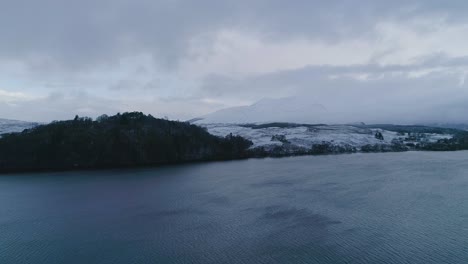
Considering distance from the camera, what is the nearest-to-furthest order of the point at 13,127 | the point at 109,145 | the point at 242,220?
the point at 242,220, the point at 109,145, the point at 13,127

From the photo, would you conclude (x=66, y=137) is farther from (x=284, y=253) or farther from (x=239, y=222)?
(x=284, y=253)

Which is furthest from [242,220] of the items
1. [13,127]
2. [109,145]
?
[13,127]

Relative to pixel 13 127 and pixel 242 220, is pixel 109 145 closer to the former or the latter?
pixel 242 220

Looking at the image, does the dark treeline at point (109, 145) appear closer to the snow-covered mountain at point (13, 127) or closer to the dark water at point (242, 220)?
the dark water at point (242, 220)

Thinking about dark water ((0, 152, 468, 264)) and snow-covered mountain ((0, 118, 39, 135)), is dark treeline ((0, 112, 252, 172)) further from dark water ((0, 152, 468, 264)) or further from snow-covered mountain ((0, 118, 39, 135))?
snow-covered mountain ((0, 118, 39, 135))

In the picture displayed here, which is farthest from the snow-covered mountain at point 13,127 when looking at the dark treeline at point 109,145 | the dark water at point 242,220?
the dark water at point 242,220
